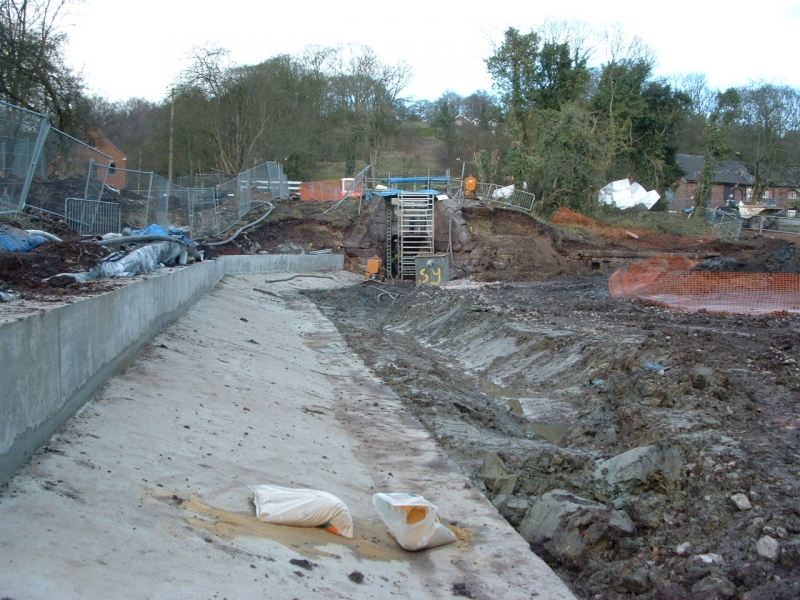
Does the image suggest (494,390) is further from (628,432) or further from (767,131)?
(767,131)

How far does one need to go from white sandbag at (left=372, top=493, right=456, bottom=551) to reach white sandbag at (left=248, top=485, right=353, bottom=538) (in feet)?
0.94

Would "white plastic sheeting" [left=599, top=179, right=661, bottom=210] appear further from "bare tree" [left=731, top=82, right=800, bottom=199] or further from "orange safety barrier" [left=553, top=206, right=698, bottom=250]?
"bare tree" [left=731, top=82, right=800, bottom=199]

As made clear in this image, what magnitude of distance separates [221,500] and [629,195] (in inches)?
1769

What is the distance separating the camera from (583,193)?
3828 cm

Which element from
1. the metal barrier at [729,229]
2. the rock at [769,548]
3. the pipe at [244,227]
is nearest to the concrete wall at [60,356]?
the rock at [769,548]

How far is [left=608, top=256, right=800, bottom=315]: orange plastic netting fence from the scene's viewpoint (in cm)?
1609

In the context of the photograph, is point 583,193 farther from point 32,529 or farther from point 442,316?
point 32,529

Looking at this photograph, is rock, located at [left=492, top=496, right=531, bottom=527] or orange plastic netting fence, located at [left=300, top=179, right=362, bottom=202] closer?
rock, located at [left=492, top=496, right=531, bottom=527]

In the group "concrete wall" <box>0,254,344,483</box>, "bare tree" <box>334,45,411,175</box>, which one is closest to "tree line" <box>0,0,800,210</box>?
"bare tree" <box>334,45,411,175</box>

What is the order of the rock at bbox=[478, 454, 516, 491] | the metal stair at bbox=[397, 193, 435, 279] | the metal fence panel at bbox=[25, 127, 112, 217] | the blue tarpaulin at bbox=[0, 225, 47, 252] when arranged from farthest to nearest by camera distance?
1. the metal stair at bbox=[397, 193, 435, 279]
2. the metal fence panel at bbox=[25, 127, 112, 217]
3. the blue tarpaulin at bbox=[0, 225, 47, 252]
4. the rock at bbox=[478, 454, 516, 491]

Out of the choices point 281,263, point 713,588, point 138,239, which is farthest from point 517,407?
point 281,263

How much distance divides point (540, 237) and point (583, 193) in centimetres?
660

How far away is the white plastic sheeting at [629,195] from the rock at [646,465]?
3912 centimetres

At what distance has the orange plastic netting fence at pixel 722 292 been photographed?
16094mm
